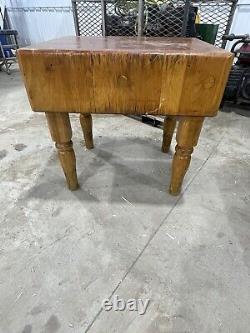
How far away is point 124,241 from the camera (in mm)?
865

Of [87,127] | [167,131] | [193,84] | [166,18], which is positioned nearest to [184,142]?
[193,84]

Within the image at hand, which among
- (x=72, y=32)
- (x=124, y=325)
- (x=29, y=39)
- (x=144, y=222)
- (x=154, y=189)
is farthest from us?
(x=29, y=39)

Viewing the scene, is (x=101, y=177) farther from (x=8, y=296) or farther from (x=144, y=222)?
(x=8, y=296)

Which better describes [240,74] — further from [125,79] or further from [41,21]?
[41,21]

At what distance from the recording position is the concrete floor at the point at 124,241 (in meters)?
0.66

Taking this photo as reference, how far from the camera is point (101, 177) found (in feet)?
3.91

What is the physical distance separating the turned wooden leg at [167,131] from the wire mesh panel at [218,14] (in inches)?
49.3

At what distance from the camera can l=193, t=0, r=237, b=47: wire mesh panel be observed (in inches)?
77.4

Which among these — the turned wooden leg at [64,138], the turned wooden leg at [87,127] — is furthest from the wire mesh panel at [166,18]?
the turned wooden leg at [64,138]

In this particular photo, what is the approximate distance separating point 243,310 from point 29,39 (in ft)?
17.9

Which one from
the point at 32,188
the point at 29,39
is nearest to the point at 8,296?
the point at 32,188

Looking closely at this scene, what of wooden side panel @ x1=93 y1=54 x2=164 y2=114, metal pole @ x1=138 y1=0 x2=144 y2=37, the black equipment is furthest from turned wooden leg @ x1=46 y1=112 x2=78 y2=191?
the black equipment

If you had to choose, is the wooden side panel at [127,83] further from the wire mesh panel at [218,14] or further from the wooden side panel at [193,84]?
the wire mesh panel at [218,14]

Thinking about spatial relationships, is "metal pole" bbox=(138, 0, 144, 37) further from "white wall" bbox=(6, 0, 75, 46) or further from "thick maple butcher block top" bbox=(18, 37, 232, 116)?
"white wall" bbox=(6, 0, 75, 46)
